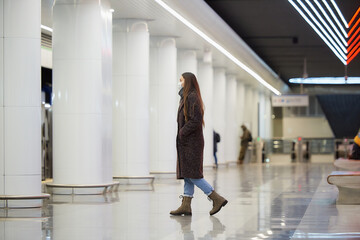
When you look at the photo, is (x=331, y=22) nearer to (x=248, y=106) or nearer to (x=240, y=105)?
(x=240, y=105)

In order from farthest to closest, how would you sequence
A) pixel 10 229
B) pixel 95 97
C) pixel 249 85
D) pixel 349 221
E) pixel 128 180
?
pixel 249 85 → pixel 128 180 → pixel 95 97 → pixel 349 221 → pixel 10 229

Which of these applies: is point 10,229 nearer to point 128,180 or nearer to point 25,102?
point 25,102

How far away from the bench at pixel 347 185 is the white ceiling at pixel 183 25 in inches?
244

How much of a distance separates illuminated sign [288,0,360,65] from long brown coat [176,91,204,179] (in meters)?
13.1

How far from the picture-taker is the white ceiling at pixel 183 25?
16.3 metres

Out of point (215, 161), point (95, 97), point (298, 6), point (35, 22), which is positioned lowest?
point (215, 161)

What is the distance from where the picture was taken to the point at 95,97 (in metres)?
14.0

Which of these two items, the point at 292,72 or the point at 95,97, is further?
the point at 292,72

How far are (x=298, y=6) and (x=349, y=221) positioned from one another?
15170 millimetres

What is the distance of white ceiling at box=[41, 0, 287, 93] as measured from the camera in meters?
16.3

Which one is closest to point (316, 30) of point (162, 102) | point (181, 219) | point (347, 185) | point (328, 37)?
point (328, 37)

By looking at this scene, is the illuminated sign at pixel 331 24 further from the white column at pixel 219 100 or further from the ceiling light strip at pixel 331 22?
the white column at pixel 219 100

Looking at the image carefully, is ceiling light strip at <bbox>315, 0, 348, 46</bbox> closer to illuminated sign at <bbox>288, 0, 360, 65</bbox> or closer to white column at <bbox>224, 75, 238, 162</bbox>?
illuminated sign at <bbox>288, 0, 360, 65</bbox>

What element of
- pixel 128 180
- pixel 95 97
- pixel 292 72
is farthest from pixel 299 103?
pixel 95 97
